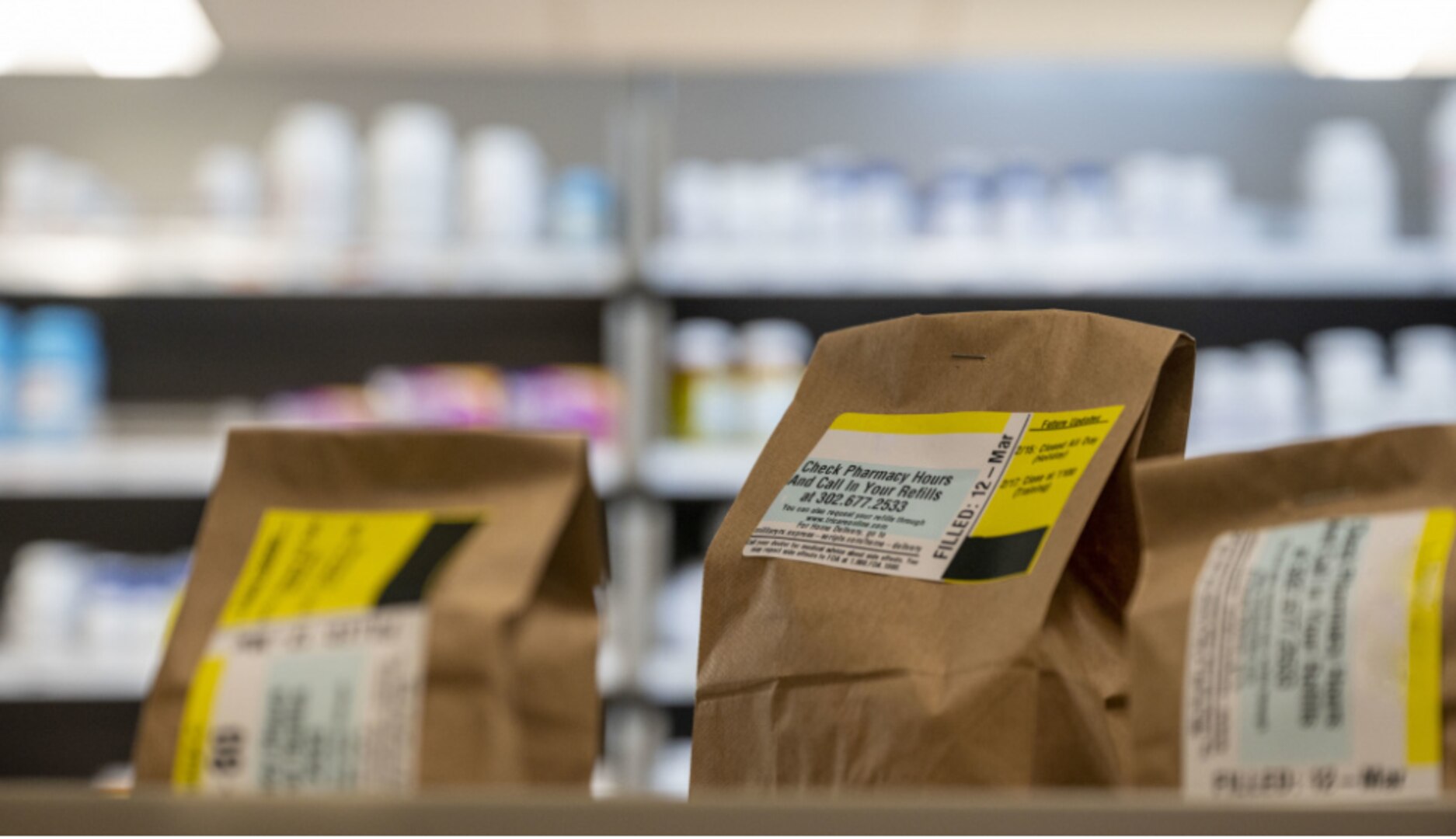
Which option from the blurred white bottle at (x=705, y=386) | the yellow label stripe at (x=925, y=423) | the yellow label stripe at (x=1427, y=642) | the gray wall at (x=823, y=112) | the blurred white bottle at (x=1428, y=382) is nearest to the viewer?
the yellow label stripe at (x=1427, y=642)

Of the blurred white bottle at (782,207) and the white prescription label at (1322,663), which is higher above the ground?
the blurred white bottle at (782,207)

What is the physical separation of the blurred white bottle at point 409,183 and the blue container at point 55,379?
559 millimetres

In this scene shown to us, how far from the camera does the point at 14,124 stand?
2516mm

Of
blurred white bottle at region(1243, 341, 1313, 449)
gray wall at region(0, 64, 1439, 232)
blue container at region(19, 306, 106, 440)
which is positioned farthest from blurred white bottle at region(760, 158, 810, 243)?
blue container at region(19, 306, 106, 440)

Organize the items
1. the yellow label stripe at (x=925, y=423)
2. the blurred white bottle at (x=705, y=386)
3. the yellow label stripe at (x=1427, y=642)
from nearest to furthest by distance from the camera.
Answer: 1. the yellow label stripe at (x=1427, y=642)
2. the yellow label stripe at (x=925, y=423)
3. the blurred white bottle at (x=705, y=386)

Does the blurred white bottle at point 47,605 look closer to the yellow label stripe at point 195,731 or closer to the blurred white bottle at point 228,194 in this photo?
the blurred white bottle at point 228,194

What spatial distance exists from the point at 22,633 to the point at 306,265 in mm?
781

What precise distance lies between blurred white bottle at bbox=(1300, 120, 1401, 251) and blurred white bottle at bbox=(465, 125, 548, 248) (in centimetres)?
132

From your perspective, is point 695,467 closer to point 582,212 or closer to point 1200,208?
point 582,212

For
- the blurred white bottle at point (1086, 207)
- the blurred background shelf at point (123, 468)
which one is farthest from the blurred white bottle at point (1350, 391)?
the blurred background shelf at point (123, 468)

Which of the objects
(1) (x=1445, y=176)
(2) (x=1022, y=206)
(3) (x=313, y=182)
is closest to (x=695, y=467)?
(2) (x=1022, y=206)

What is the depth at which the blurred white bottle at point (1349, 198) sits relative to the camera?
6.32ft

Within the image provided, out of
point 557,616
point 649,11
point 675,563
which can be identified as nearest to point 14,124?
point 649,11

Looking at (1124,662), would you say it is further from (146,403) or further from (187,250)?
(146,403)
